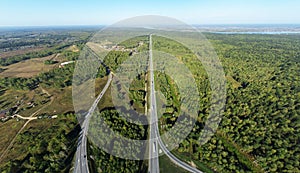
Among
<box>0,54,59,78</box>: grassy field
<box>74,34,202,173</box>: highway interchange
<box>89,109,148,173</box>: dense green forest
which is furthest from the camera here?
<box>0,54,59,78</box>: grassy field

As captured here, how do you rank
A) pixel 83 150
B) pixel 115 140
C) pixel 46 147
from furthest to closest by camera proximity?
Result: pixel 115 140
pixel 46 147
pixel 83 150

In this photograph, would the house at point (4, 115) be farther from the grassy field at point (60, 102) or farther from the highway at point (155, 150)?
the highway at point (155, 150)

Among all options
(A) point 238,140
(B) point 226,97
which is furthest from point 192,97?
(A) point 238,140

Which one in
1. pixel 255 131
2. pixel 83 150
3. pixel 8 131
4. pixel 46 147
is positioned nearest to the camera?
pixel 83 150

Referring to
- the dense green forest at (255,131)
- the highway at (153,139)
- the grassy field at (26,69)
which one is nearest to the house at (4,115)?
the grassy field at (26,69)

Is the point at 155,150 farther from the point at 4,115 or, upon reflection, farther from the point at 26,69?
the point at 26,69

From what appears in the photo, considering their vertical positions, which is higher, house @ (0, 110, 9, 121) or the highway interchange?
house @ (0, 110, 9, 121)

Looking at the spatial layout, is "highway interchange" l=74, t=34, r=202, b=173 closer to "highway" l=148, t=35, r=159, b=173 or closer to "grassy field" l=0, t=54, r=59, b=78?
"highway" l=148, t=35, r=159, b=173

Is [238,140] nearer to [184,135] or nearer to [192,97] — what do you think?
[184,135]

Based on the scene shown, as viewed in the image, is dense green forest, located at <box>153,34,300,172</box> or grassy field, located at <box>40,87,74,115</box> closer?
dense green forest, located at <box>153,34,300,172</box>

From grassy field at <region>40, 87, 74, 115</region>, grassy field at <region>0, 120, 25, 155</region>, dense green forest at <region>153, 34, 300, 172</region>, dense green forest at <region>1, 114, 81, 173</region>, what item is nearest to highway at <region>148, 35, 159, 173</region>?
dense green forest at <region>153, 34, 300, 172</region>

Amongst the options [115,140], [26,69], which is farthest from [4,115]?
[26,69]
